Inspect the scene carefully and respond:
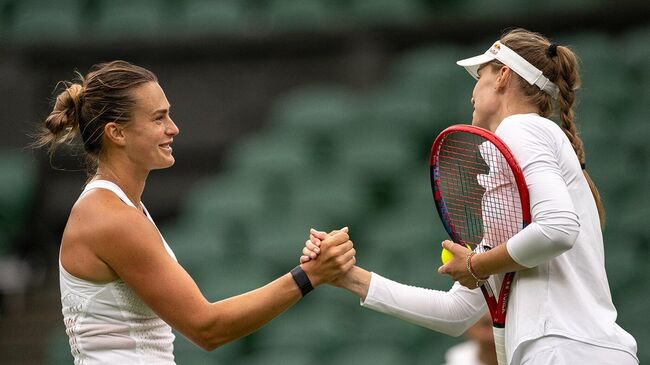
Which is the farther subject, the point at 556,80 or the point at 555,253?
the point at 556,80

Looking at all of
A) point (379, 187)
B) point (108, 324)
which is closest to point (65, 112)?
point (108, 324)

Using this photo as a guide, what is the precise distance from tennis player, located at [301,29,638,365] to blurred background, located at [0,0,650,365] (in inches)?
→ 124

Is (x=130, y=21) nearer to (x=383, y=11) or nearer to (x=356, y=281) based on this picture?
(x=383, y=11)

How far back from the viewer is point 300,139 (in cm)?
672

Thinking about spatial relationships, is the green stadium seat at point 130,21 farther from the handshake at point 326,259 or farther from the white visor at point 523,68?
the white visor at point 523,68

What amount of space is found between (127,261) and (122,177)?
0.85 ft

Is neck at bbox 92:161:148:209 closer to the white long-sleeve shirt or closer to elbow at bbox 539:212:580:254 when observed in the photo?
the white long-sleeve shirt

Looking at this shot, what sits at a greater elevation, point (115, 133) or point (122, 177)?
point (115, 133)

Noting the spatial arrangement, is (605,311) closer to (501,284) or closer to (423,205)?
(501,284)

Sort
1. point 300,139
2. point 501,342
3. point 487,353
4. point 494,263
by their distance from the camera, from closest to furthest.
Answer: point 494,263 → point 501,342 → point 487,353 → point 300,139

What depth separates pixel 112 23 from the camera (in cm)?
715

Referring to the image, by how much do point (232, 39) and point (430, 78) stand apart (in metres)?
1.43

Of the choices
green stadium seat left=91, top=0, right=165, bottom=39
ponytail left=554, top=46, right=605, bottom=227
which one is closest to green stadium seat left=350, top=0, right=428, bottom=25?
green stadium seat left=91, top=0, right=165, bottom=39

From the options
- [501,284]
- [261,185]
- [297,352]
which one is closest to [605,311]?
[501,284]
